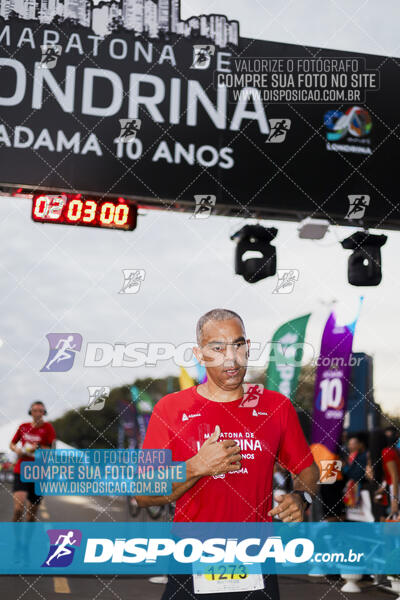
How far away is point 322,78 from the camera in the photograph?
5.98 metres

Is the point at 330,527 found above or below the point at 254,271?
below

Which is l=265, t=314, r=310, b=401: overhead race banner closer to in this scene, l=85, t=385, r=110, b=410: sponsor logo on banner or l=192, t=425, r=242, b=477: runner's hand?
l=85, t=385, r=110, b=410: sponsor logo on banner

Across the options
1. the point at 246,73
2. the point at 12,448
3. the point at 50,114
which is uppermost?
the point at 246,73

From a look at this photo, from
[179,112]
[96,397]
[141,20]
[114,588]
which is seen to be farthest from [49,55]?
[114,588]

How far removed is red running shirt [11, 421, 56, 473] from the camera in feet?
20.2

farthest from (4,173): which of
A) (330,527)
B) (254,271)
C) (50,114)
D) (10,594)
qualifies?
(330,527)

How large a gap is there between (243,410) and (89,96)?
137 inches

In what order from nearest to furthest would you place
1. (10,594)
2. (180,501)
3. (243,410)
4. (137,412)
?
(180,501) → (243,410) → (10,594) → (137,412)

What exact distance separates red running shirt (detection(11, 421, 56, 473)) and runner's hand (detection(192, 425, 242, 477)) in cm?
331

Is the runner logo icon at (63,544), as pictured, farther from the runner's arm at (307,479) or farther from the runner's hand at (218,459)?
the runner's arm at (307,479)

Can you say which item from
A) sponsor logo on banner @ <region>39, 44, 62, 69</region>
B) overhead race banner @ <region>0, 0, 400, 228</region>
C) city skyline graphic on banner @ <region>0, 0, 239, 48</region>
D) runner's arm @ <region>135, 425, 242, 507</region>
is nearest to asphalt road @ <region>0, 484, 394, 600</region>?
runner's arm @ <region>135, 425, 242, 507</region>

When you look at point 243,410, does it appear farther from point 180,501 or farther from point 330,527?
point 330,527

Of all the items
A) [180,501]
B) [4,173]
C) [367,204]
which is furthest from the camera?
[367,204]

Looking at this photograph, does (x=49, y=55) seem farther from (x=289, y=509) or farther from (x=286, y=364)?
(x=289, y=509)
